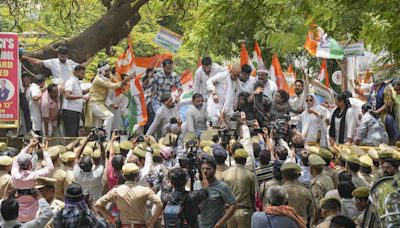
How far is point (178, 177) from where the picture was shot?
10289 millimetres

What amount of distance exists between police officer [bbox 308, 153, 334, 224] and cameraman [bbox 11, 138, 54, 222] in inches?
134

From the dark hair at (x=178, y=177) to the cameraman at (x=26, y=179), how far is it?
1.70 meters

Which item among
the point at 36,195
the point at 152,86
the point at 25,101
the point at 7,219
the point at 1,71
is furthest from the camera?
the point at 152,86

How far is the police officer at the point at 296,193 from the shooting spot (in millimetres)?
10867

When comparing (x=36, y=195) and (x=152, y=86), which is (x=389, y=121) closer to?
(x=152, y=86)

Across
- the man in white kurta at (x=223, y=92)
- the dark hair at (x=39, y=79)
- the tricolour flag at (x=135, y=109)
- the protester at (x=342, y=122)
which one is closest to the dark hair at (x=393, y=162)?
the man in white kurta at (x=223, y=92)

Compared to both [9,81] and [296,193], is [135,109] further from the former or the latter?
[296,193]

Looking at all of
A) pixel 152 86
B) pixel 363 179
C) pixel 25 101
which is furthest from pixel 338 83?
pixel 363 179

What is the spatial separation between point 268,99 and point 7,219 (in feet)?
26.5

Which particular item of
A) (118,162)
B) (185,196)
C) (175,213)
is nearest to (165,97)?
(118,162)

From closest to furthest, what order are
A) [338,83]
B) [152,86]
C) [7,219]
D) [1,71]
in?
[7,219]
[1,71]
[152,86]
[338,83]

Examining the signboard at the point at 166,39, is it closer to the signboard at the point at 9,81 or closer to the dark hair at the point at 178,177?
the signboard at the point at 9,81

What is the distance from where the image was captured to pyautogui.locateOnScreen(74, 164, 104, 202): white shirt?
12242mm

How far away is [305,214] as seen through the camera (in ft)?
36.0
